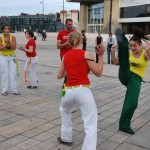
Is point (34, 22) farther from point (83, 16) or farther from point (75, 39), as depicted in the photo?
point (75, 39)


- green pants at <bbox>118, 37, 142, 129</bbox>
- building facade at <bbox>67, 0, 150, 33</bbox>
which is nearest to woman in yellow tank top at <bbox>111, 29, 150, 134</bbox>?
green pants at <bbox>118, 37, 142, 129</bbox>

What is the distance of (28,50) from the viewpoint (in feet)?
26.9

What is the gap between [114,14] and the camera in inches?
1877

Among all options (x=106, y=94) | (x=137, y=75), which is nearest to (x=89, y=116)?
(x=137, y=75)

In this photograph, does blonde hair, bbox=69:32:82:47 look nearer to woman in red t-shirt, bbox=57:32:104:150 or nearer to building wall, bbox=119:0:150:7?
woman in red t-shirt, bbox=57:32:104:150

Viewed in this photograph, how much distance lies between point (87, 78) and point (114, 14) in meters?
45.3

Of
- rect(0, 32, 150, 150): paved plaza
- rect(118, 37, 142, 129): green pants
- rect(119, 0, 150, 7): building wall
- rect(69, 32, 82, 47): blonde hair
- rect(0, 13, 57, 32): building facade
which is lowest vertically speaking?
rect(0, 32, 150, 150): paved plaza

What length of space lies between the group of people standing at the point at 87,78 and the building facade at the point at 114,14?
32.4 m

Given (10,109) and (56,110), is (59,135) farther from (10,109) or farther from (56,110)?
(10,109)

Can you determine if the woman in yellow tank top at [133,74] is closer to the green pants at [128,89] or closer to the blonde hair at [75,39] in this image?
the green pants at [128,89]

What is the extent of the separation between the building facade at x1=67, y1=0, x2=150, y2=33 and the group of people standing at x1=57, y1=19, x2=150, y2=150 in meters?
32.4

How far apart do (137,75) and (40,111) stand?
230 cm

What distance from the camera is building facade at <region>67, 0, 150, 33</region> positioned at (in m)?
43.5

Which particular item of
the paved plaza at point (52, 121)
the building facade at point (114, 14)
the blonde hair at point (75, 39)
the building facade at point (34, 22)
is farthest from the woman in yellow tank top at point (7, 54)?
the building facade at point (34, 22)
